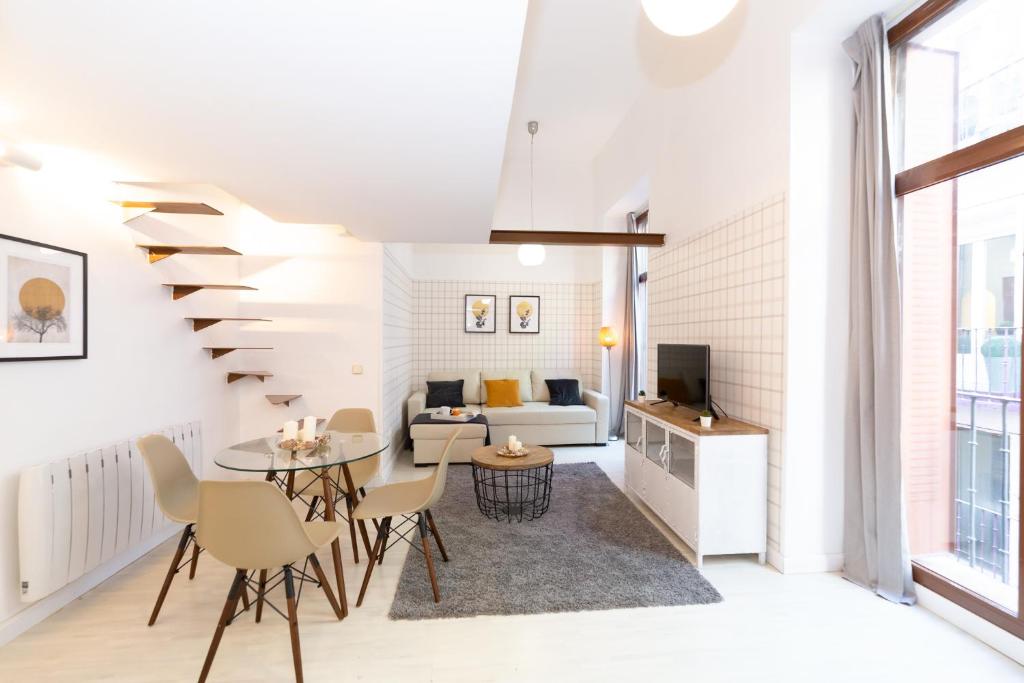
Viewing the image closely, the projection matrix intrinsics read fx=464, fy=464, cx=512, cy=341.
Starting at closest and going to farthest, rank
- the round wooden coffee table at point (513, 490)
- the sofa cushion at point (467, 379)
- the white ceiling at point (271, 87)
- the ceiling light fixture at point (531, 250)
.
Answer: the white ceiling at point (271, 87)
the round wooden coffee table at point (513, 490)
the ceiling light fixture at point (531, 250)
the sofa cushion at point (467, 379)

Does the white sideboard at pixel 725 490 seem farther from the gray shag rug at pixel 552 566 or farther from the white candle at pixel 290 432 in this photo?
the white candle at pixel 290 432

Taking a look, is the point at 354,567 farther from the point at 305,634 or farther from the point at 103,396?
the point at 103,396

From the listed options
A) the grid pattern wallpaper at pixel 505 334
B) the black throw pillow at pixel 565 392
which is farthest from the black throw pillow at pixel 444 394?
the black throw pillow at pixel 565 392

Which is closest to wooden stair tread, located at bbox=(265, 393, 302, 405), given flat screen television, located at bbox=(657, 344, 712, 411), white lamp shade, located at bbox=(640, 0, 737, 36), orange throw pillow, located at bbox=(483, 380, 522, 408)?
orange throw pillow, located at bbox=(483, 380, 522, 408)

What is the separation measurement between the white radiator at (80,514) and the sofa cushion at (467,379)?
3630 millimetres

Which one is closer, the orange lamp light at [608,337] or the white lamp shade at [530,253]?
the white lamp shade at [530,253]

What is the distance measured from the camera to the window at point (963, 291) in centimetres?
201

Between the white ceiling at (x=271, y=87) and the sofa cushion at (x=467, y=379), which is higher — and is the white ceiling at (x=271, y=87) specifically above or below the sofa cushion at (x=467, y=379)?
above

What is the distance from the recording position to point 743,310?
3.07 m

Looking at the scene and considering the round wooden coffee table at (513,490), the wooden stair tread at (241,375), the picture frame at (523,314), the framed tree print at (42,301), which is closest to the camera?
the framed tree print at (42,301)

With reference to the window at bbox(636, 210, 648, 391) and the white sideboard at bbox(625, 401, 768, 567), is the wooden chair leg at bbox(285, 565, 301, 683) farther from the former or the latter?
the window at bbox(636, 210, 648, 391)

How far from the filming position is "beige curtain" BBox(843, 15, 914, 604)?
2354mm

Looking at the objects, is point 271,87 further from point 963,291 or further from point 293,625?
point 963,291

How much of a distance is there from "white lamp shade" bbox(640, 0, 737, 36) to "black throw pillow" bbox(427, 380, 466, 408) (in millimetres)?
4802
